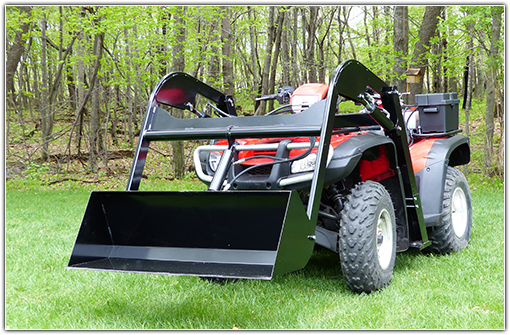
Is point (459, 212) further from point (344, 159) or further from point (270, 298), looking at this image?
point (270, 298)

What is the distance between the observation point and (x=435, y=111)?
15.3 feet

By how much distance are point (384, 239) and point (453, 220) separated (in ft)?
4.69

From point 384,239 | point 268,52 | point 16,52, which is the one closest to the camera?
point 384,239

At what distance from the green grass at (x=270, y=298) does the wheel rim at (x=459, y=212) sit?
7.7 inches

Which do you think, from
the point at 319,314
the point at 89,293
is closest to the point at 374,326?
the point at 319,314

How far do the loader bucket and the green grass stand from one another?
13.7 inches

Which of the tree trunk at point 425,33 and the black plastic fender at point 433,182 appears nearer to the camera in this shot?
the black plastic fender at point 433,182

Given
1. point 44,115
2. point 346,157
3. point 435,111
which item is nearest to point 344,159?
point 346,157

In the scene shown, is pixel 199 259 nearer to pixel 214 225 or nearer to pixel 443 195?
pixel 214 225

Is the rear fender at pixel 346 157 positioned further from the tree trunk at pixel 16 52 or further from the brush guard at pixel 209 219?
the tree trunk at pixel 16 52

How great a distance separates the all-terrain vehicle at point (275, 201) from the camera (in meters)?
2.85

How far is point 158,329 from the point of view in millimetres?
2857

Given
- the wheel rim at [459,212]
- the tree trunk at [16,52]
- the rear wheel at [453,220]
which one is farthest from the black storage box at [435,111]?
the tree trunk at [16,52]

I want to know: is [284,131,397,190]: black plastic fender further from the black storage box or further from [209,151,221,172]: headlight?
the black storage box
